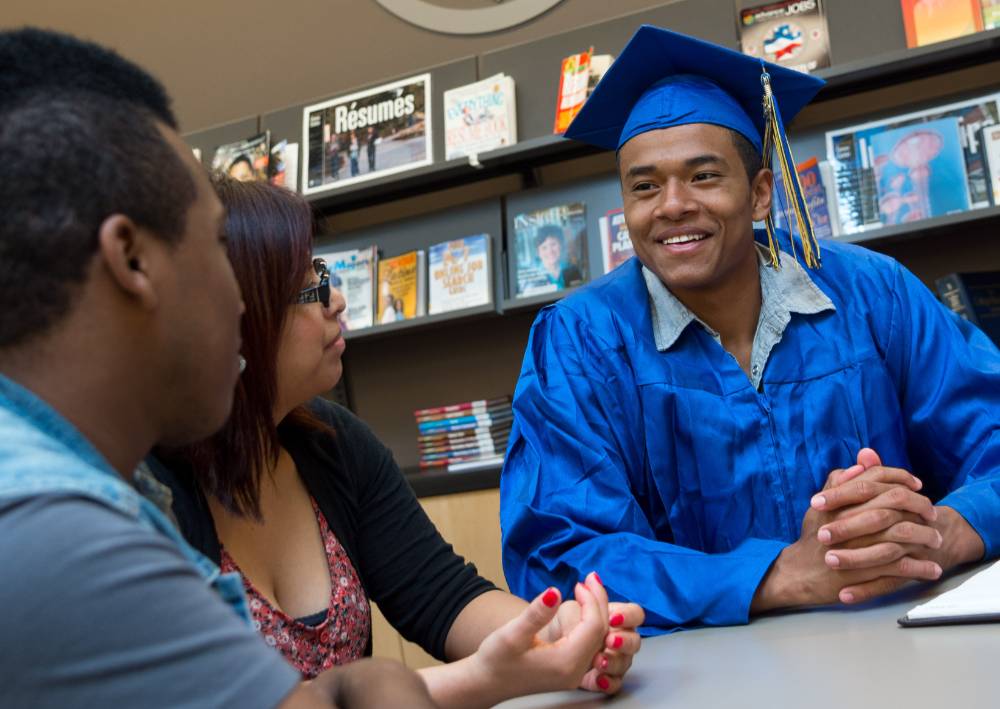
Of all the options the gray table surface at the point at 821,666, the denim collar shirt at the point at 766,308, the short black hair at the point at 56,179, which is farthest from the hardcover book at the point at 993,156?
the short black hair at the point at 56,179

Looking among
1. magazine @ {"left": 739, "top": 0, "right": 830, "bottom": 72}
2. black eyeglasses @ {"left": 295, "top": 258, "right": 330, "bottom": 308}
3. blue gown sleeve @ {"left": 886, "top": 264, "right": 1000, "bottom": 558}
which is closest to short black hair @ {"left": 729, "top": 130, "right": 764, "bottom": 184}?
blue gown sleeve @ {"left": 886, "top": 264, "right": 1000, "bottom": 558}

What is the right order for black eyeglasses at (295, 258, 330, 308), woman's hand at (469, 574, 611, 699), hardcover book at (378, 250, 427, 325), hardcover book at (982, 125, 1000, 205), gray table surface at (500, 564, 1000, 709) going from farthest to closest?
1. hardcover book at (378, 250, 427, 325)
2. hardcover book at (982, 125, 1000, 205)
3. black eyeglasses at (295, 258, 330, 308)
4. woman's hand at (469, 574, 611, 699)
5. gray table surface at (500, 564, 1000, 709)

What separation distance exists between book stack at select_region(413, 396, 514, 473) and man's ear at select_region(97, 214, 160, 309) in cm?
245

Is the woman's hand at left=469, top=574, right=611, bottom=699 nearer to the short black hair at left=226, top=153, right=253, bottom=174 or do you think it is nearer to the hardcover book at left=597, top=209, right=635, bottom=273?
the hardcover book at left=597, top=209, right=635, bottom=273

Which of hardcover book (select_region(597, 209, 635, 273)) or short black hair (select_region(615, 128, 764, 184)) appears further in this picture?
hardcover book (select_region(597, 209, 635, 273))

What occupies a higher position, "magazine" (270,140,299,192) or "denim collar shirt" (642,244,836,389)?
"magazine" (270,140,299,192)

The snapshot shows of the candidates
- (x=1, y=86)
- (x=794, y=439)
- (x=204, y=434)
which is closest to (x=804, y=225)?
(x=794, y=439)

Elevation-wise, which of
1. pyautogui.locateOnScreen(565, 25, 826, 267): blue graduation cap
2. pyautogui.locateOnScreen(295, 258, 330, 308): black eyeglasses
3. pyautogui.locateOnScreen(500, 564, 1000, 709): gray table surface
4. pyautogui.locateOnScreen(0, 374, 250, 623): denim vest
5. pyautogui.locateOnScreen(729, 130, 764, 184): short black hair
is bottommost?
pyautogui.locateOnScreen(500, 564, 1000, 709): gray table surface

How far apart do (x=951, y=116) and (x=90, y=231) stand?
103 inches

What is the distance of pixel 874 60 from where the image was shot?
2691 millimetres

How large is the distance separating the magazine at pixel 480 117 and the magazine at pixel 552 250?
0.27 meters

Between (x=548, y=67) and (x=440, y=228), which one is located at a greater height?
(x=548, y=67)

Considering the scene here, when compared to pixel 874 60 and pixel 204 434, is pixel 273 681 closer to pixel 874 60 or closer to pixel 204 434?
pixel 204 434

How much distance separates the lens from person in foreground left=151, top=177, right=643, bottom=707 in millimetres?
1216
